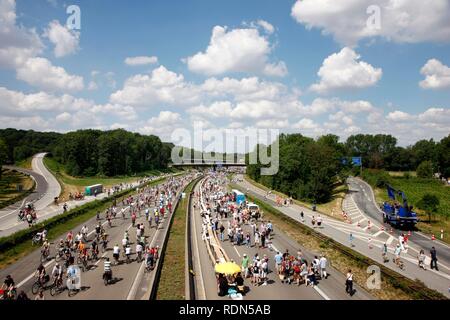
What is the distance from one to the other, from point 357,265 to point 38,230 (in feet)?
95.6

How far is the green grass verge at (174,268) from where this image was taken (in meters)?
19.2

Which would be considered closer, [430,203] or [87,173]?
[430,203]

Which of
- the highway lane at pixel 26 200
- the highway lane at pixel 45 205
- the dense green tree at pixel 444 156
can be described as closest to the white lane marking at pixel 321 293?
the highway lane at pixel 45 205

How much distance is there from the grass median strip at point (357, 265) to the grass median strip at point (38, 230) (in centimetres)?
2350

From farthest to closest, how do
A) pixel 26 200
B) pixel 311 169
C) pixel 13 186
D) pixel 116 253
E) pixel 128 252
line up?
pixel 13 186 → pixel 311 169 → pixel 26 200 → pixel 128 252 → pixel 116 253

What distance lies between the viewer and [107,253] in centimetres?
2722

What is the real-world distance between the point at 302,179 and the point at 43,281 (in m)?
64.3

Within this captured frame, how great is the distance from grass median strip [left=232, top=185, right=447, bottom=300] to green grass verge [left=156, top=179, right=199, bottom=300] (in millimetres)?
10945

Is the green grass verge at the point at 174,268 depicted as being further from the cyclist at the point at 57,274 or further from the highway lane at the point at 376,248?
the highway lane at the point at 376,248

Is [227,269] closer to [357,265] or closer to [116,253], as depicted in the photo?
[116,253]

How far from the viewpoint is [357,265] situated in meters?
24.9

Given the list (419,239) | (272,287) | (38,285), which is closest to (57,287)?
(38,285)
